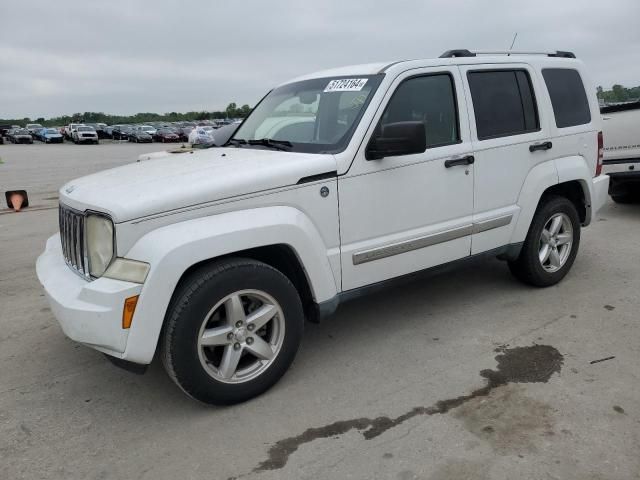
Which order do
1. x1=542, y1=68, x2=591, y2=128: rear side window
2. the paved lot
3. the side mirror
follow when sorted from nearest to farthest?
the paved lot
the side mirror
x1=542, y1=68, x2=591, y2=128: rear side window

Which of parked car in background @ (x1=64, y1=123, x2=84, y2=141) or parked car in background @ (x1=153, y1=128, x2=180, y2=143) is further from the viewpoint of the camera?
parked car in background @ (x1=64, y1=123, x2=84, y2=141)

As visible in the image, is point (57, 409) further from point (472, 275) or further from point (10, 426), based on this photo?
point (472, 275)

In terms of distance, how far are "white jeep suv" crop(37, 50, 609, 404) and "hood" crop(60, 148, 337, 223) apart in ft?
0.04

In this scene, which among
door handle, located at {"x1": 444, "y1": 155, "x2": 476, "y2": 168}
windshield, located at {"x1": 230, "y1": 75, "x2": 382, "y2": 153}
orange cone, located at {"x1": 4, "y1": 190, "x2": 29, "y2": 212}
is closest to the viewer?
windshield, located at {"x1": 230, "y1": 75, "x2": 382, "y2": 153}

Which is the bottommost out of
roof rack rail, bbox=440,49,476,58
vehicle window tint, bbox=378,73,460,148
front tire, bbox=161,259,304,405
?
front tire, bbox=161,259,304,405

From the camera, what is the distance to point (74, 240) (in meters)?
3.19

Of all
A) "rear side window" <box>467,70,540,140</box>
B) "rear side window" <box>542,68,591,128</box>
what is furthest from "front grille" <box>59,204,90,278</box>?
"rear side window" <box>542,68,591,128</box>

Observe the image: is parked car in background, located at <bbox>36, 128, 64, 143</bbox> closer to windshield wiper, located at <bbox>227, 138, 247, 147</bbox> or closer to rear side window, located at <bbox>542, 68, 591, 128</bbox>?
windshield wiper, located at <bbox>227, 138, 247, 147</bbox>

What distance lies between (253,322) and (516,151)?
2.50 m

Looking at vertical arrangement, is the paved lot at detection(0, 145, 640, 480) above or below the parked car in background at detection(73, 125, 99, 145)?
below

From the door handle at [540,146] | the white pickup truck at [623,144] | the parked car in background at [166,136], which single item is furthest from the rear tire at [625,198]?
the parked car in background at [166,136]

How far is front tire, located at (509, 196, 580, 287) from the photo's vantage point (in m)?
4.59

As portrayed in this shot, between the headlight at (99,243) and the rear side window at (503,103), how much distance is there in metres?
2.65

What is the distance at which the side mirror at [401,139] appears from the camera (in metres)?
3.25
